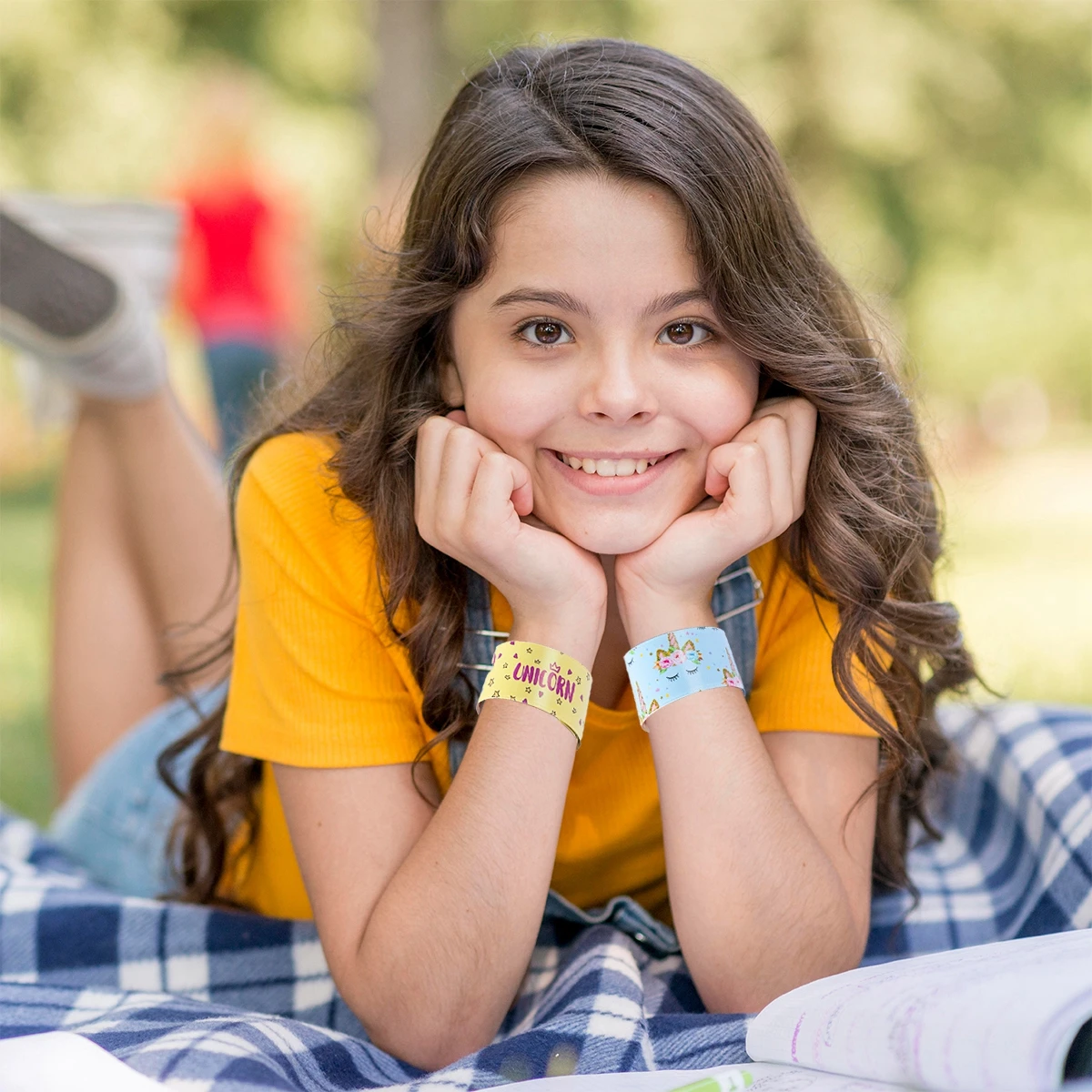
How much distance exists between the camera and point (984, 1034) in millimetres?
1071

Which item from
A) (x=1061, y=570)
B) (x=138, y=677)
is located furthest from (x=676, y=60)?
(x=1061, y=570)

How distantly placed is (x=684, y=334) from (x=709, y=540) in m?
0.26

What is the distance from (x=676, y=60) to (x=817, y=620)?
0.77 m

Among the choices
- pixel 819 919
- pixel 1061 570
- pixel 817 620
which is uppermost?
pixel 1061 570

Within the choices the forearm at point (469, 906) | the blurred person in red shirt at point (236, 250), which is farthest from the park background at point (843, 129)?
the forearm at point (469, 906)

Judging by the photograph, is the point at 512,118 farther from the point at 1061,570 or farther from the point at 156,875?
the point at 1061,570

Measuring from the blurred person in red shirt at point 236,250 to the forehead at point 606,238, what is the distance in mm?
4712

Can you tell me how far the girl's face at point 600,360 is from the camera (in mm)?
1536

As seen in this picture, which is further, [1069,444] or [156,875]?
[1069,444]

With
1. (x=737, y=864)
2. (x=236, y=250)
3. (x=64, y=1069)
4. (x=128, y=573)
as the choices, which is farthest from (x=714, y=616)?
(x=236, y=250)

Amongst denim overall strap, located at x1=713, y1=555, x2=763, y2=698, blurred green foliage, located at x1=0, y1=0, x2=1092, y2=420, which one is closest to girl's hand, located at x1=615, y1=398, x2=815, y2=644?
denim overall strap, located at x1=713, y1=555, x2=763, y2=698

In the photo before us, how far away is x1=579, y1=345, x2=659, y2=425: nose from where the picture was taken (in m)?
1.53

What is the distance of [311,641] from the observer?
1641 millimetres

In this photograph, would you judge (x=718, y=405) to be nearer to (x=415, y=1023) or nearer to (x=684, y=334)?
(x=684, y=334)
